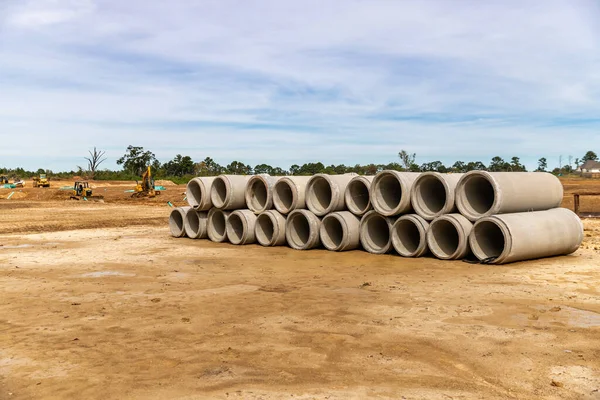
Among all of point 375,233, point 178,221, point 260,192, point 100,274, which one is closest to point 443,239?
point 375,233

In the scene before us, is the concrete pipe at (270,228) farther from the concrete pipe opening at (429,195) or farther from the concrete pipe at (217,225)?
the concrete pipe opening at (429,195)

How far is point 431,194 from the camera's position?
537 inches

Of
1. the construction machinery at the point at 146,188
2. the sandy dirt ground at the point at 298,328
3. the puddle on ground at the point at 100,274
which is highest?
the construction machinery at the point at 146,188

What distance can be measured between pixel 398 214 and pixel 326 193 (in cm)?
278

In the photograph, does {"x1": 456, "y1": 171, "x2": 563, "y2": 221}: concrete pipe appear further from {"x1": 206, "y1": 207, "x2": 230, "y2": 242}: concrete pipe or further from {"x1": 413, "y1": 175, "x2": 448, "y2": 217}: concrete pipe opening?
{"x1": 206, "y1": 207, "x2": 230, "y2": 242}: concrete pipe

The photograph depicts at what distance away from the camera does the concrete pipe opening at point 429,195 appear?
12.9 m

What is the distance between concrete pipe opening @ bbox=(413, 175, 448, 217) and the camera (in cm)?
1292

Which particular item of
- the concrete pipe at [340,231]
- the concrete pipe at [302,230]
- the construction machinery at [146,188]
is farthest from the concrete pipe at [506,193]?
the construction machinery at [146,188]

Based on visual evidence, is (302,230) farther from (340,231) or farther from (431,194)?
(431,194)

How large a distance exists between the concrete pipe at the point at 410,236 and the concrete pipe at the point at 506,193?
3.08 feet

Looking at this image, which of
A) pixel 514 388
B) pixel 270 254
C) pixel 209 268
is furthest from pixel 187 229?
pixel 514 388

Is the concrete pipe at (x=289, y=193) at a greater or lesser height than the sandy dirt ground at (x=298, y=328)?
greater

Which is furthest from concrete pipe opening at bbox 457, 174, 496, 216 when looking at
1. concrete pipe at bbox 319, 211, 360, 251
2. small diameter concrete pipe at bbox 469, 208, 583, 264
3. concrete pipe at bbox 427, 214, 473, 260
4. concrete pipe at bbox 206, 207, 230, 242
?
concrete pipe at bbox 206, 207, 230, 242

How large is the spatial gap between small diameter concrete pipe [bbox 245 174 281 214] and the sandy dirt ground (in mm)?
2909
